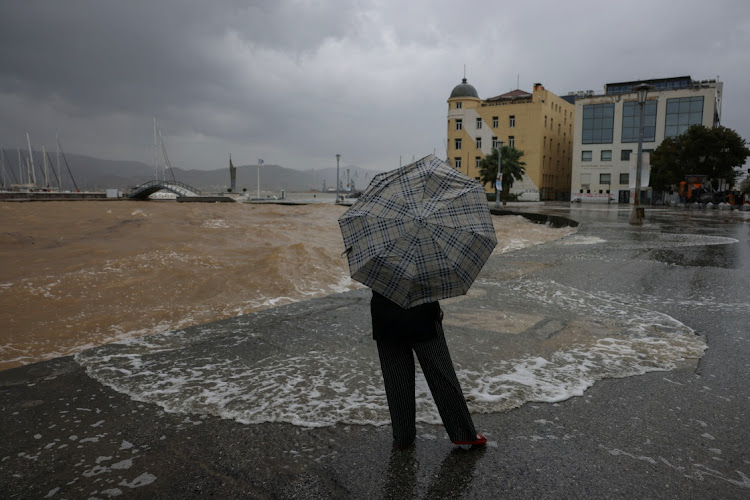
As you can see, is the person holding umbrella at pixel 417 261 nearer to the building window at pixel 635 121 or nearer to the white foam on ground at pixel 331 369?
the white foam on ground at pixel 331 369

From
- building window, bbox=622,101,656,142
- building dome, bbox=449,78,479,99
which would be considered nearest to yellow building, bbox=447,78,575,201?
building dome, bbox=449,78,479,99

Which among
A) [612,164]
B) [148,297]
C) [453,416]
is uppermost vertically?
[612,164]

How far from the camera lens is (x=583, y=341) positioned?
4.85m

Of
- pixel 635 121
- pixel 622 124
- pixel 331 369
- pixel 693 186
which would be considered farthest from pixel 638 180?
pixel 622 124

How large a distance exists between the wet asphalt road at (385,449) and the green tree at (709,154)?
4414 cm

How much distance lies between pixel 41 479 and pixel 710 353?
17.1 ft

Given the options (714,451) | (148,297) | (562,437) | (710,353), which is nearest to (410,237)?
(562,437)

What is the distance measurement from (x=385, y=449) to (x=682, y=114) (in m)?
66.9

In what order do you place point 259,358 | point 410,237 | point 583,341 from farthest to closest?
point 583,341, point 259,358, point 410,237

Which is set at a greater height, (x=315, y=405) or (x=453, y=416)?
(x=453, y=416)

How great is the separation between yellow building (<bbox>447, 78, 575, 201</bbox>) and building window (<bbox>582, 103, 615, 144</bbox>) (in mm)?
5935

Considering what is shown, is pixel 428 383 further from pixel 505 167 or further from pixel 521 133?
pixel 521 133

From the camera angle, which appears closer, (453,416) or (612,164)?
(453,416)

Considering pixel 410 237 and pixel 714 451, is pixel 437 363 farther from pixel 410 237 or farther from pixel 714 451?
pixel 714 451
